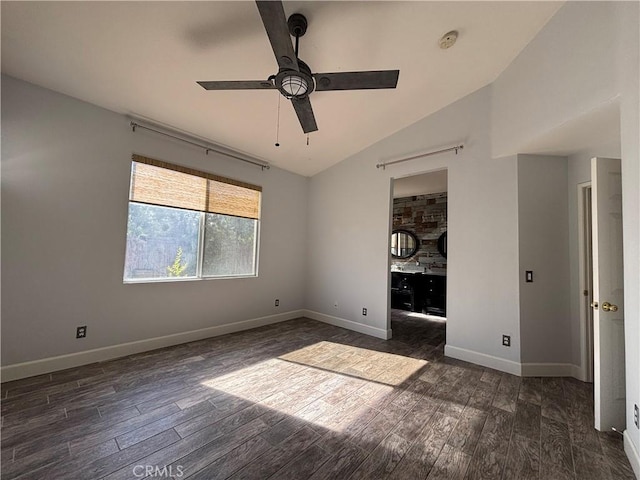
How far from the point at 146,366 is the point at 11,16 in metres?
3.08

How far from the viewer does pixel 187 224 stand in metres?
3.46

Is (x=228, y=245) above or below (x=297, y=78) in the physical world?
below

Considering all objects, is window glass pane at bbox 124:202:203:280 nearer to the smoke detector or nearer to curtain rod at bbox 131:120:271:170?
curtain rod at bbox 131:120:271:170

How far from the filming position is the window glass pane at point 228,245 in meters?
3.70

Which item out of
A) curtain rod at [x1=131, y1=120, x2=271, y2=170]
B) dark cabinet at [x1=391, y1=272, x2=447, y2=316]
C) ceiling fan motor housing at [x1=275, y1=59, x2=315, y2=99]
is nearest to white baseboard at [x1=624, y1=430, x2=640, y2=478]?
ceiling fan motor housing at [x1=275, y1=59, x2=315, y2=99]

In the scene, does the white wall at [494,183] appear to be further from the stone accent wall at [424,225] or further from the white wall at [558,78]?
the stone accent wall at [424,225]

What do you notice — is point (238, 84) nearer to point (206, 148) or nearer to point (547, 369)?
point (206, 148)

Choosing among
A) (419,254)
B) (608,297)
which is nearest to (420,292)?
(419,254)

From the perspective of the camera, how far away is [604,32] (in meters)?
1.93

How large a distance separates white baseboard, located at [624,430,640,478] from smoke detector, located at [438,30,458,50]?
10.9ft

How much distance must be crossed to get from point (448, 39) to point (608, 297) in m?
2.56

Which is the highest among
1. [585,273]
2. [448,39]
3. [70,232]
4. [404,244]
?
[448,39]

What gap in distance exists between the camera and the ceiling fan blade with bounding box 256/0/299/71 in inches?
48.8

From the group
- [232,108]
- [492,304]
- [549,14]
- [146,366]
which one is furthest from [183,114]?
[492,304]
